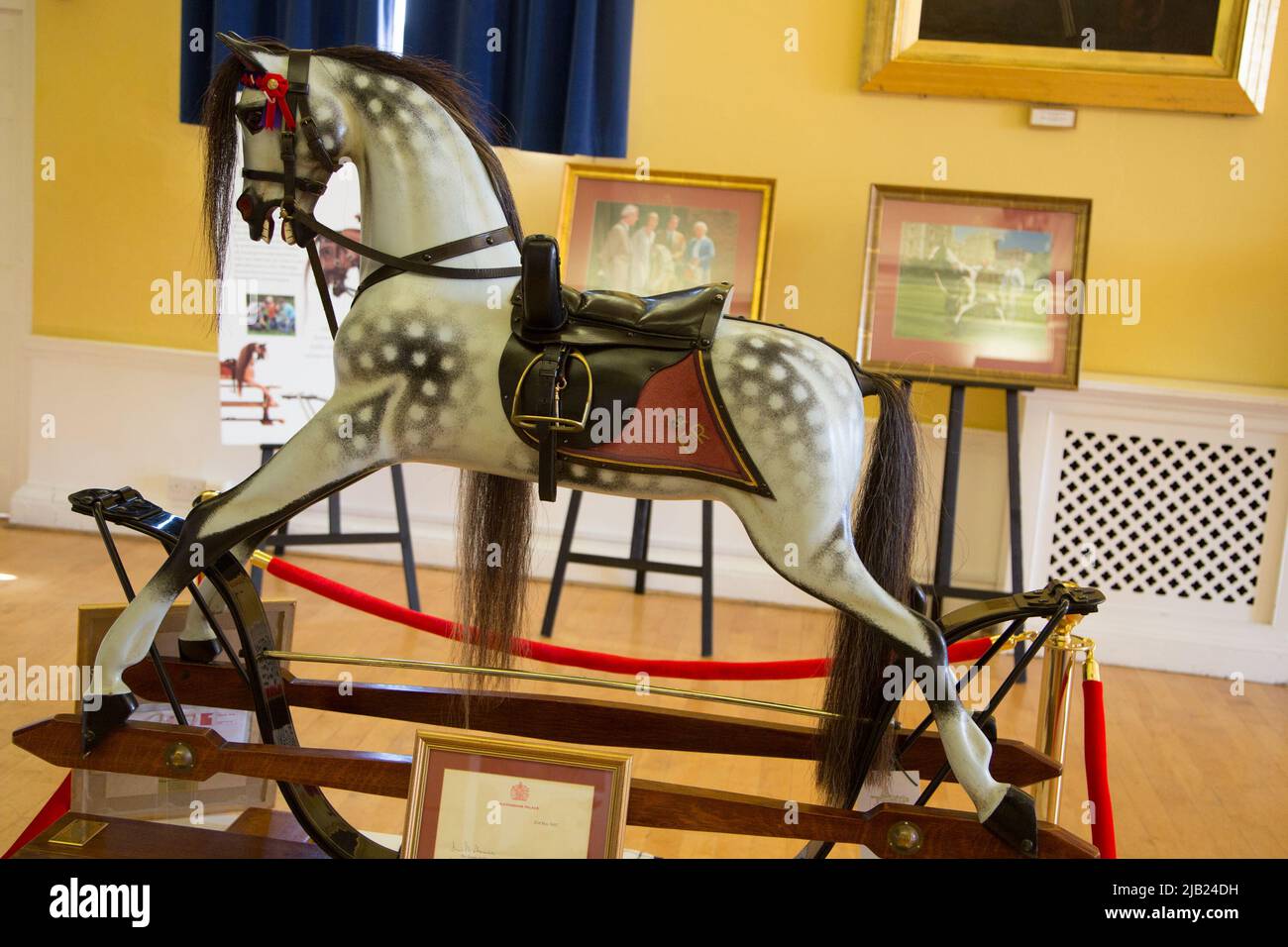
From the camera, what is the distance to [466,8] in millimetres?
4113

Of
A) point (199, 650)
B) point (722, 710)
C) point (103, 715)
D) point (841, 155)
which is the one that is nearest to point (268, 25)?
point (841, 155)

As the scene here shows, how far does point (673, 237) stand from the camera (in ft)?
13.5

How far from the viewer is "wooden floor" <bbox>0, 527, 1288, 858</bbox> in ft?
8.86

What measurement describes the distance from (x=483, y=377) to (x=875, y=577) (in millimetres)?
746

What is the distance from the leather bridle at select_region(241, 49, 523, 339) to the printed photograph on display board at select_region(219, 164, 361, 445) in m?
2.24

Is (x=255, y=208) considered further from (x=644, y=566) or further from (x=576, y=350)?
(x=644, y=566)

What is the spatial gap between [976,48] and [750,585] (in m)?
2.20

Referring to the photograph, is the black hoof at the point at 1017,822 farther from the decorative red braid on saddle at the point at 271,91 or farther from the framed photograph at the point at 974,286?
the framed photograph at the point at 974,286

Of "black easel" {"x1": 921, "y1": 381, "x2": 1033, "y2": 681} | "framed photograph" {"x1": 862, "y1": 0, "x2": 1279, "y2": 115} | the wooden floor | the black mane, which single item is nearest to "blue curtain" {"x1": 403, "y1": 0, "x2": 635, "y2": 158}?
"framed photograph" {"x1": 862, "y1": 0, "x2": 1279, "y2": 115}

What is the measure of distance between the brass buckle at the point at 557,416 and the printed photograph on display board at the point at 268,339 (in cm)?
247

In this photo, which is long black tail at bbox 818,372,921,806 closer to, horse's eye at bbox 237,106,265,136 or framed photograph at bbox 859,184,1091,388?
horse's eye at bbox 237,106,265,136

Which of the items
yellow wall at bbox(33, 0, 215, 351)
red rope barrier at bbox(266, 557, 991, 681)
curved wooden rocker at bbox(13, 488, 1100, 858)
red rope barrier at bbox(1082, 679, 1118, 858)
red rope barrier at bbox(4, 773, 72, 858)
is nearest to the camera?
curved wooden rocker at bbox(13, 488, 1100, 858)

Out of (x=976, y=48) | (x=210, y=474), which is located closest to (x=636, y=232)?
(x=976, y=48)
